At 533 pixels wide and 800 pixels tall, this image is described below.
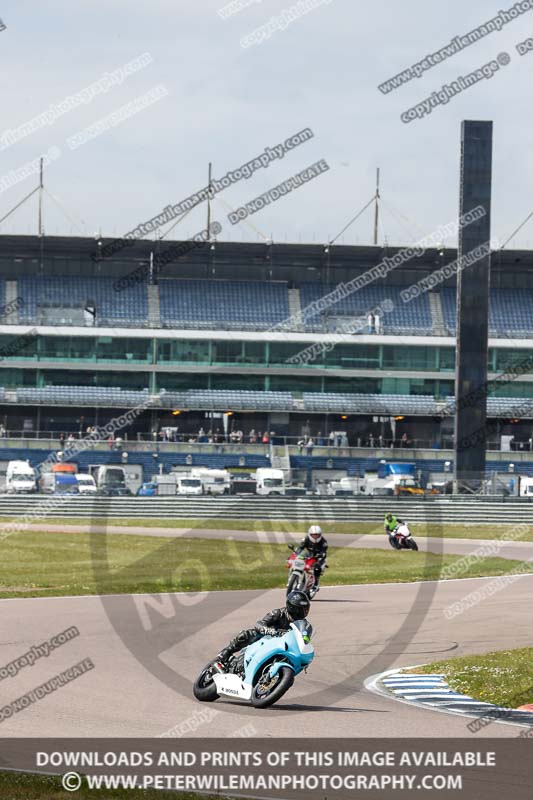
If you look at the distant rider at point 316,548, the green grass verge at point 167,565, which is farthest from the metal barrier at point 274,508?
the distant rider at point 316,548

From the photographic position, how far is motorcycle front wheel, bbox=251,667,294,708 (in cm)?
1287

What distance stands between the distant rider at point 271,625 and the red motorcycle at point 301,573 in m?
6.65

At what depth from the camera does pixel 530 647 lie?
18625mm

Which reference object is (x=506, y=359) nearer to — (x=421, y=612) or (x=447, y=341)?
(x=447, y=341)

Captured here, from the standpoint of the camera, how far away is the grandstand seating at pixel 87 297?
8131 centimetres

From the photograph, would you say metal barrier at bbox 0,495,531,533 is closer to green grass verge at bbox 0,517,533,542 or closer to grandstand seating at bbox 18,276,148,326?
green grass verge at bbox 0,517,533,542

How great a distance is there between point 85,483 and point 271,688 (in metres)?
50.4

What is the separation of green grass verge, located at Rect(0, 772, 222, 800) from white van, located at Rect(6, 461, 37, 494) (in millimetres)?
52375

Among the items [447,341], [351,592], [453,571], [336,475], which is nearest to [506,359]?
[447,341]

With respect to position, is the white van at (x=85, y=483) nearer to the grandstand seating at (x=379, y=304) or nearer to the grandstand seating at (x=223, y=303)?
the grandstand seating at (x=223, y=303)

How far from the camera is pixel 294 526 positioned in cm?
4803

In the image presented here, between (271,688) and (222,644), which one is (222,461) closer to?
(222,644)

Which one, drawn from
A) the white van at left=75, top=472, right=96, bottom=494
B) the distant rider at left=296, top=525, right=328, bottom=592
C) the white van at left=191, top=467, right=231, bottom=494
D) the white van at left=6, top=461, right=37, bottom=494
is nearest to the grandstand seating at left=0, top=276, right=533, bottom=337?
the white van at left=191, top=467, right=231, bottom=494

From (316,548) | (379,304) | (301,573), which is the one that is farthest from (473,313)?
(301,573)
